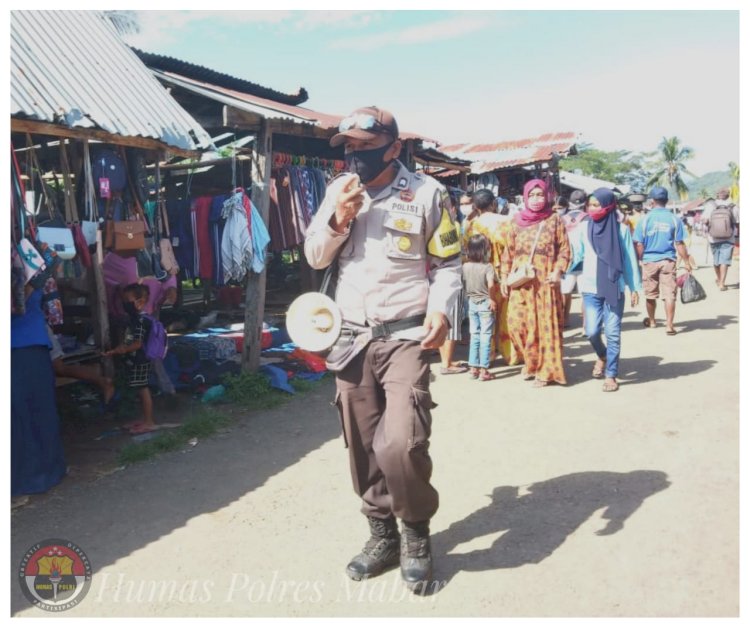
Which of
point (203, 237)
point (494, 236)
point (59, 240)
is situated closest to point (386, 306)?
point (59, 240)

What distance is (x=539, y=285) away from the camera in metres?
6.84

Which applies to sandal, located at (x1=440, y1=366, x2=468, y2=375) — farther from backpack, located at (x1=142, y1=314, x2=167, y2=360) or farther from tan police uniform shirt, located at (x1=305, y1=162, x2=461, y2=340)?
tan police uniform shirt, located at (x1=305, y1=162, x2=461, y2=340)

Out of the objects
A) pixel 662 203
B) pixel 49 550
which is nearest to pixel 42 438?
pixel 49 550

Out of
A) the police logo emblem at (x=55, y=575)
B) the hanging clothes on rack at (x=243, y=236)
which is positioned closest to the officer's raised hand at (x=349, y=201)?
the police logo emblem at (x=55, y=575)

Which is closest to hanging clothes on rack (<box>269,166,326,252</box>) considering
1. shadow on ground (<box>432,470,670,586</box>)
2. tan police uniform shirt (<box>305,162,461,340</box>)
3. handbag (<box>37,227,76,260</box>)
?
handbag (<box>37,227,76,260</box>)

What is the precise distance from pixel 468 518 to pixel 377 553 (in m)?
0.81

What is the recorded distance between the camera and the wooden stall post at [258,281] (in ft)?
23.8

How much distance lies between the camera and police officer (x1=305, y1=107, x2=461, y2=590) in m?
3.16

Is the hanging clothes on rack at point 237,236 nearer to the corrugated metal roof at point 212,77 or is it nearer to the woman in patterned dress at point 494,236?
the corrugated metal roof at point 212,77

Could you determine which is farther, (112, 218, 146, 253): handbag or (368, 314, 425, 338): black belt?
(112, 218, 146, 253): handbag

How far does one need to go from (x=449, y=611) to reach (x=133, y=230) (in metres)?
4.63

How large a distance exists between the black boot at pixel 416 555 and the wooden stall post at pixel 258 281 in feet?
14.5

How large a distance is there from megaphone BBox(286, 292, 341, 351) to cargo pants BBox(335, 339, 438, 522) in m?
0.18

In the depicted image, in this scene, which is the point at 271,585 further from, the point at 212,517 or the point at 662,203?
the point at 662,203
